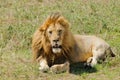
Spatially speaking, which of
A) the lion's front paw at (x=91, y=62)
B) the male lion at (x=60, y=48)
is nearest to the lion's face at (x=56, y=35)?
the male lion at (x=60, y=48)

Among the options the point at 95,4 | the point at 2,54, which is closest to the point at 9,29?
the point at 2,54

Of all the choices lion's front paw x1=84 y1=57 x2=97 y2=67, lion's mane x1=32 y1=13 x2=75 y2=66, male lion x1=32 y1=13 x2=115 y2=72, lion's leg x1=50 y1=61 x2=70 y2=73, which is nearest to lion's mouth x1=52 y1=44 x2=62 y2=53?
male lion x1=32 y1=13 x2=115 y2=72

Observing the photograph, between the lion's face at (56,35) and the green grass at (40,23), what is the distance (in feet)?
1.34

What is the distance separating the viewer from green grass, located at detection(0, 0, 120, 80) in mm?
6828

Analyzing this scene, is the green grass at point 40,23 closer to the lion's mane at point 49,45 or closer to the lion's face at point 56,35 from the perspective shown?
the lion's mane at point 49,45

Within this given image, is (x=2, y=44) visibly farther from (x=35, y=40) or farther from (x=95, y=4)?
(x=95, y=4)

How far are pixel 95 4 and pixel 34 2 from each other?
151cm

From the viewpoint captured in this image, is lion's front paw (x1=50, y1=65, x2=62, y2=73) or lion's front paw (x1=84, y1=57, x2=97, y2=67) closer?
lion's front paw (x1=50, y1=65, x2=62, y2=73)

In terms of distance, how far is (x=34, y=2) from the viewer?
11602 mm

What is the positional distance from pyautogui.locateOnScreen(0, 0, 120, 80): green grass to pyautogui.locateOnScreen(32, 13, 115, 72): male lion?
0.47 feet

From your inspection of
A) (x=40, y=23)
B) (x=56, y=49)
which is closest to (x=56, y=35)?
(x=56, y=49)

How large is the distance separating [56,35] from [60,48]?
210mm

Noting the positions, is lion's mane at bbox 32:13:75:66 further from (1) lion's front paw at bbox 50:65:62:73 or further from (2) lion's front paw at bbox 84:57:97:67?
(2) lion's front paw at bbox 84:57:97:67

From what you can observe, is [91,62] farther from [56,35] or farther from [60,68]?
[56,35]
